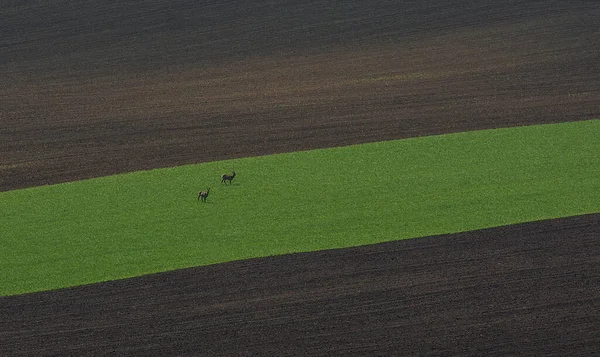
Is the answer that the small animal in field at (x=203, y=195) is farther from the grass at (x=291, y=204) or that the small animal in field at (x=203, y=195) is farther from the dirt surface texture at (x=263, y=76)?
the dirt surface texture at (x=263, y=76)

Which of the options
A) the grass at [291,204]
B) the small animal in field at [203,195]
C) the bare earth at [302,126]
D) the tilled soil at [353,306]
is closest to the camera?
the tilled soil at [353,306]

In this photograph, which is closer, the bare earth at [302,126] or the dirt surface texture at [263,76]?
the bare earth at [302,126]

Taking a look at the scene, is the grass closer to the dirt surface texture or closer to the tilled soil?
the tilled soil

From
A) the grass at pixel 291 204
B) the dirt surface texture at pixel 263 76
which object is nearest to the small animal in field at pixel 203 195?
the grass at pixel 291 204

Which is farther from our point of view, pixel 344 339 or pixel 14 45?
pixel 14 45

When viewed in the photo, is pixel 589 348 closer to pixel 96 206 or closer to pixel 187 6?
pixel 96 206

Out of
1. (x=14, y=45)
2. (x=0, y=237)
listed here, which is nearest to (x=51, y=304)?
(x=0, y=237)

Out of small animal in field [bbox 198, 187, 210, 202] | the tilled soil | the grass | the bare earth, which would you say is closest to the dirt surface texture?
the bare earth
